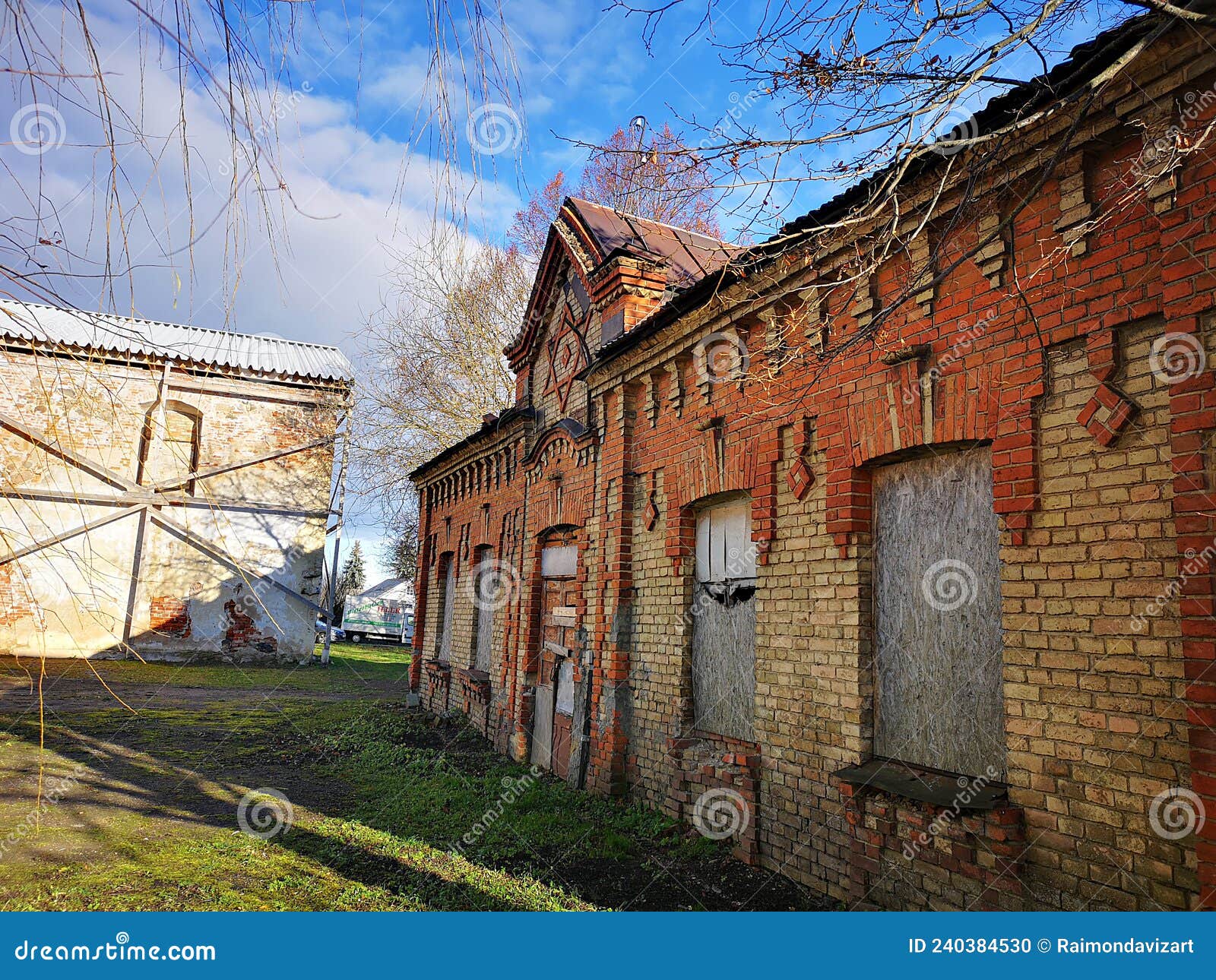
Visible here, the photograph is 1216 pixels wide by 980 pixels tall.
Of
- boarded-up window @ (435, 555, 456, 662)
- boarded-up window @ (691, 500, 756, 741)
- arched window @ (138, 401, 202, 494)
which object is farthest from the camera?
arched window @ (138, 401, 202, 494)

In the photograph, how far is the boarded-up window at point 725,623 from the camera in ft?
20.1

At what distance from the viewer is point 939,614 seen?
4520 mm

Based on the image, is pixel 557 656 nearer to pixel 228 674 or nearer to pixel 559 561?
pixel 559 561

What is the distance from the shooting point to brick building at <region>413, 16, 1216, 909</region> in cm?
331

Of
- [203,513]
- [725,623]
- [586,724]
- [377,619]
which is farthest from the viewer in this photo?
[377,619]

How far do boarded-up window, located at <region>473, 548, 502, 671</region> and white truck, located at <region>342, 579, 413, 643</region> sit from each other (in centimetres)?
2491

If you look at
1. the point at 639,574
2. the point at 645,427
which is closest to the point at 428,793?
the point at 639,574

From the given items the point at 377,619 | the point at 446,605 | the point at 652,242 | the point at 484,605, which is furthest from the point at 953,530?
the point at 377,619

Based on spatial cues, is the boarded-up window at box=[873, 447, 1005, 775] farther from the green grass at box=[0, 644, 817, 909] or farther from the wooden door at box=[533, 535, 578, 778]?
the wooden door at box=[533, 535, 578, 778]

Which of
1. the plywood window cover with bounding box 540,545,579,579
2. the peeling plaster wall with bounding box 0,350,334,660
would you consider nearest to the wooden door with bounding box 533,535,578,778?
the plywood window cover with bounding box 540,545,579,579

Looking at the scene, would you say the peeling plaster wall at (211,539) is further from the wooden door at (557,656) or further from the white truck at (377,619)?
the white truck at (377,619)

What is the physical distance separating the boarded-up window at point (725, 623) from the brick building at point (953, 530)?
0.09 ft

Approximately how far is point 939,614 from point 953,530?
1.65ft

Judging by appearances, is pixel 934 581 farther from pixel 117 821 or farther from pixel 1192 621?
pixel 117 821
